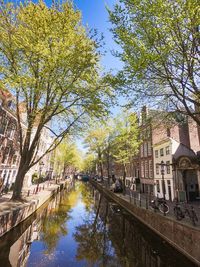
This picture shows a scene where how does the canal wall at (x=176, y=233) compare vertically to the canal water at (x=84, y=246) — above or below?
above

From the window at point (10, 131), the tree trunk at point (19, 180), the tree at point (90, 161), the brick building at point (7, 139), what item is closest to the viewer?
the tree trunk at point (19, 180)

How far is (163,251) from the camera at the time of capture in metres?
11.0

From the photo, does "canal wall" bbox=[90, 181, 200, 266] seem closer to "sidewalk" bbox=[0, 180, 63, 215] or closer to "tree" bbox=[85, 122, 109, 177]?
"sidewalk" bbox=[0, 180, 63, 215]

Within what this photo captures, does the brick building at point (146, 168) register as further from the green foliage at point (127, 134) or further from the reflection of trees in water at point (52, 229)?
the reflection of trees in water at point (52, 229)

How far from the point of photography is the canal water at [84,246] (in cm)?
970

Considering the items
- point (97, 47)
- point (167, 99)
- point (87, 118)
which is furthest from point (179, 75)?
point (87, 118)

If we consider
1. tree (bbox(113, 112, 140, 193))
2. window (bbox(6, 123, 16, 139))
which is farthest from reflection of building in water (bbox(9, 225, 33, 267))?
tree (bbox(113, 112, 140, 193))

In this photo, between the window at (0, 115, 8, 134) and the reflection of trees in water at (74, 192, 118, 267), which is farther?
the window at (0, 115, 8, 134)

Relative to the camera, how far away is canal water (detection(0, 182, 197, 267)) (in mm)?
9695

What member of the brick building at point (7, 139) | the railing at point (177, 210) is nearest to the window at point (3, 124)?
the brick building at point (7, 139)

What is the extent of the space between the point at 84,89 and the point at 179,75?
7278mm

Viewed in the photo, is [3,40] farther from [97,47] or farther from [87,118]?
[87,118]

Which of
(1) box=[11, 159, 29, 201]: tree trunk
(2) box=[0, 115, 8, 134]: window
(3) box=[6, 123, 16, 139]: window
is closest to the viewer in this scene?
(1) box=[11, 159, 29, 201]: tree trunk

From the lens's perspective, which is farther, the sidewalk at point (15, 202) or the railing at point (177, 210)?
the sidewalk at point (15, 202)
